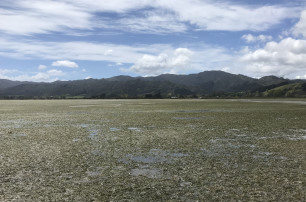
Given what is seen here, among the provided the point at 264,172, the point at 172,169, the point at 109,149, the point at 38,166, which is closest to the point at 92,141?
the point at 109,149

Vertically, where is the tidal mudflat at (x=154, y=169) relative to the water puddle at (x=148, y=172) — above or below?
above

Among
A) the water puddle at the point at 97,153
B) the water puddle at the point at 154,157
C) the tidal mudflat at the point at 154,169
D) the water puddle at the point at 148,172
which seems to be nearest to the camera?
the tidal mudflat at the point at 154,169

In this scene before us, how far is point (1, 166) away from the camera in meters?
14.3

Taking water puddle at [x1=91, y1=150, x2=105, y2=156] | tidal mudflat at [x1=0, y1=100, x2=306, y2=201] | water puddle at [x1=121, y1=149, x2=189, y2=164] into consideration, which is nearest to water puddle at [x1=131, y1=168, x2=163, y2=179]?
tidal mudflat at [x1=0, y1=100, x2=306, y2=201]

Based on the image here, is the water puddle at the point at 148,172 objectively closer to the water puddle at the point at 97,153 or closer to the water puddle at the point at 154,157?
the water puddle at the point at 154,157

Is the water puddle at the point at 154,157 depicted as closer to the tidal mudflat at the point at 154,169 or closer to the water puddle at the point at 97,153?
the tidal mudflat at the point at 154,169

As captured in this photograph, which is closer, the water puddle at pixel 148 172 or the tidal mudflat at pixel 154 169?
the tidal mudflat at pixel 154 169

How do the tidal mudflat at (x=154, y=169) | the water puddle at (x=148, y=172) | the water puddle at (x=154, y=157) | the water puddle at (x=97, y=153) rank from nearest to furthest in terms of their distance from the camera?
the tidal mudflat at (x=154, y=169)
the water puddle at (x=148, y=172)
the water puddle at (x=154, y=157)
the water puddle at (x=97, y=153)

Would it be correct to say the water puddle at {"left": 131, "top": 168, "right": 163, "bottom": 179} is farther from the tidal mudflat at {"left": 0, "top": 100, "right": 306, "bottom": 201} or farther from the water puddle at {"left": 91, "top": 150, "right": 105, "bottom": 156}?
the water puddle at {"left": 91, "top": 150, "right": 105, "bottom": 156}

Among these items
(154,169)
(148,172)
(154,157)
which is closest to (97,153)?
(154,157)

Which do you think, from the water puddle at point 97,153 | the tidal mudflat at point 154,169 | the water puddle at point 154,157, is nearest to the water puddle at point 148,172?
the tidal mudflat at point 154,169

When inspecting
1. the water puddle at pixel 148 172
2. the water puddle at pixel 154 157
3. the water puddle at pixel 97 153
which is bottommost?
the water puddle at pixel 148 172

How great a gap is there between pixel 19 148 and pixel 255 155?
15.8 meters

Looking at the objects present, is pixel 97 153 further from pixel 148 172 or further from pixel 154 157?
pixel 148 172
